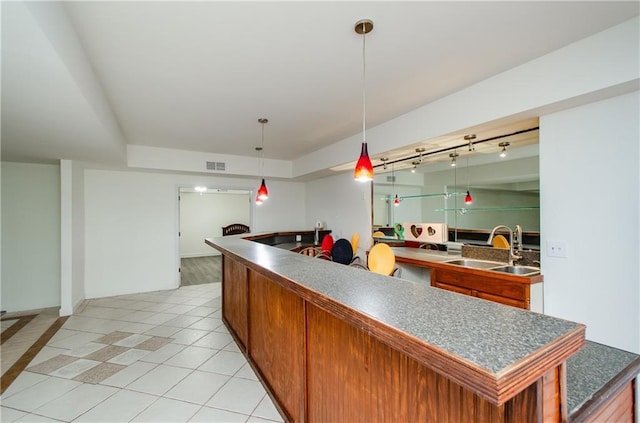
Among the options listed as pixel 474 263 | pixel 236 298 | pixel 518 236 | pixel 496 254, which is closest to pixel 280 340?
pixel 236 298

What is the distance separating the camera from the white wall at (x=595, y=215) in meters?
1.94

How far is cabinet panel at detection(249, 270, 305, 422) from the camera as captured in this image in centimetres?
167

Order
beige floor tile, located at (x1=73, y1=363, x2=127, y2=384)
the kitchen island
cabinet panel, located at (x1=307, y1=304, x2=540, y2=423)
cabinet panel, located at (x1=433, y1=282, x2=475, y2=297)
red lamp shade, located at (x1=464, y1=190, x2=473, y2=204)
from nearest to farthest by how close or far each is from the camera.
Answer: the kitchen island
cabinet panel, located at (x1=307, y1=304, x2=540, y2=423)
beige floor tile, located at (x1=73, y1=363, x2=127, y2=384)
cabinet panel, located at (x1=433, y1=282, x2=475, y2=297)
red lamp shade, located at (x1=464, y1=190, x2=473, y2=204)

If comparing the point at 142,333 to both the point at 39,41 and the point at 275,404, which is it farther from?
the point at 39,41

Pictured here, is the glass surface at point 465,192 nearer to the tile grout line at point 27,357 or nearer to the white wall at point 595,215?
the white wall at point 595,215

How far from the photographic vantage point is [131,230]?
5172 millimetres

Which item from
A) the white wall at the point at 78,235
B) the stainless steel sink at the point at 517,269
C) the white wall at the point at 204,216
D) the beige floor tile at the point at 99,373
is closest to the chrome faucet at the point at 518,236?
the stainless steel sink at the point at 517,269

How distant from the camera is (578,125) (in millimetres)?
2188

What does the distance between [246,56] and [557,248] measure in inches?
116

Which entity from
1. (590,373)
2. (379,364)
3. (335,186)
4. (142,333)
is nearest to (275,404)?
(379,364)

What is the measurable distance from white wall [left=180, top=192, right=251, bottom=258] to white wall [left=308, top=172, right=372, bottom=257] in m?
4.44

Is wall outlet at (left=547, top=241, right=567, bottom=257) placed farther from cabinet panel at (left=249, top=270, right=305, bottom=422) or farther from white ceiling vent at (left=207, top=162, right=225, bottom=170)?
white ceiling vent at (left=207, top=162, right=225, bottom=170)

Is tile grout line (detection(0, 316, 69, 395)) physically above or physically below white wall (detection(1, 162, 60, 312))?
below

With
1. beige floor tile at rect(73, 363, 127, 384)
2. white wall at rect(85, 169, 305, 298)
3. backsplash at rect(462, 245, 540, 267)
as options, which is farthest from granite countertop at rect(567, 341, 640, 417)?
white wall at rect(85, 169, 305, 298)
